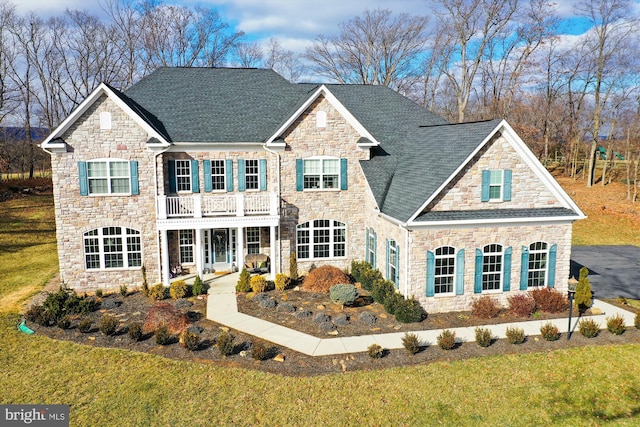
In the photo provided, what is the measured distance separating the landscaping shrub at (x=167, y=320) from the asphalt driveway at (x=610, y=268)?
18.2 m

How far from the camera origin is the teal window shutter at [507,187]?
59.8ft

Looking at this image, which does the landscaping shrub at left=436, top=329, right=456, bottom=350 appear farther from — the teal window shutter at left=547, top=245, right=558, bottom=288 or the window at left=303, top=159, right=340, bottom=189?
the window at left=303, top=159, right=340, bottom=189

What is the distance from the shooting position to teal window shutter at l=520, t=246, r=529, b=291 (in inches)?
727

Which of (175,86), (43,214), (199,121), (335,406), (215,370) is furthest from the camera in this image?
(43,214)

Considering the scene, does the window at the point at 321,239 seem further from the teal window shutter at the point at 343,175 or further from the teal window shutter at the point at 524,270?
the teal window shutter at the point at 524,270

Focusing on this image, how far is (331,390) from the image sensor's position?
1254 cm

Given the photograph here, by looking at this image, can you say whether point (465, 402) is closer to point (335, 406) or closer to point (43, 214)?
point (335, 406)

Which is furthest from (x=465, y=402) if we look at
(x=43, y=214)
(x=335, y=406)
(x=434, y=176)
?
(x=43, y=214)

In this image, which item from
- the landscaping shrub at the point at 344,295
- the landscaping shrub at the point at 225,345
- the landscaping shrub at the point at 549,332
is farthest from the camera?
the landscaping shrub at the point at 344,295

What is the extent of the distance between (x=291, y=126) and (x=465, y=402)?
14751mm

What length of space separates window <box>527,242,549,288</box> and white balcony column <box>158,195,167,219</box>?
16.1 metres

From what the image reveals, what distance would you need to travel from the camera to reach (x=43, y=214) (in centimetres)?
3962

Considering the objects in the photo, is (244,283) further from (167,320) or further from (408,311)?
(408,311)

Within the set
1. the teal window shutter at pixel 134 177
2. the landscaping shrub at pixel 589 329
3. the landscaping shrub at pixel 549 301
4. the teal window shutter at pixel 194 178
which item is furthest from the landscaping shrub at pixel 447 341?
the teal window shutter at pixel 134 177
